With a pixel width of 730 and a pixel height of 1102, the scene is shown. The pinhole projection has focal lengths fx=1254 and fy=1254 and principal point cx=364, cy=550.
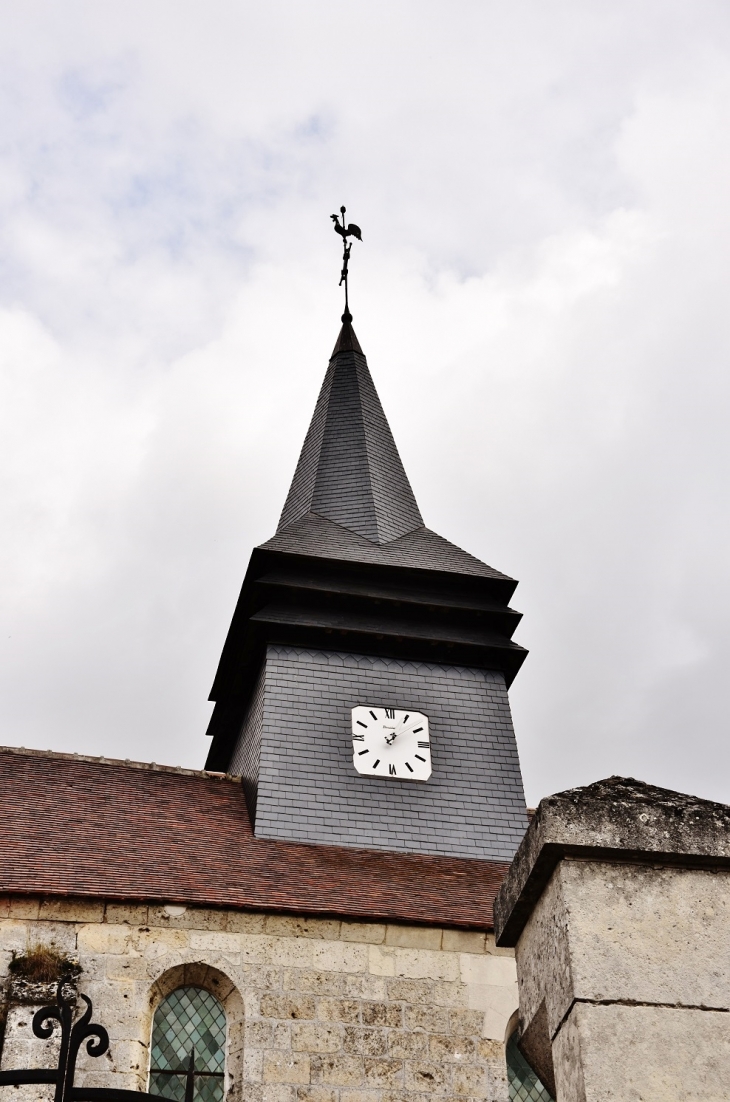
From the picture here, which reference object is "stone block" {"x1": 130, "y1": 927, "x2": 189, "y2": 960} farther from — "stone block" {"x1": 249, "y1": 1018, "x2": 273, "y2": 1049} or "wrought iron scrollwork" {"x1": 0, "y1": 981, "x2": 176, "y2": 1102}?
"wrought iron scrollwork" {"x1": 0, "y1": 981, "x2": 176, "y2": 1102}

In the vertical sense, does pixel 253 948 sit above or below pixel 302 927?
below

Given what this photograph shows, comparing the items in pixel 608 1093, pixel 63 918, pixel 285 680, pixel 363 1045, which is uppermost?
pixel 285 680

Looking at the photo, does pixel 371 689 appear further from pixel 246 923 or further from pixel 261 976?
pixel 261 976

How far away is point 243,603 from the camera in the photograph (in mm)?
16219

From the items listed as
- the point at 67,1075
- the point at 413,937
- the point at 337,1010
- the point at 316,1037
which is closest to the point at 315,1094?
the point at 316,1037

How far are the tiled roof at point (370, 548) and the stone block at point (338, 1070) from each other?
7.12m

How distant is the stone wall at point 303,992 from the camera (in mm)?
10281

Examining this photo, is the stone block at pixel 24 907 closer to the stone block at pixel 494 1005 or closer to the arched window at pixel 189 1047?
the arched window at pixel 189 1047

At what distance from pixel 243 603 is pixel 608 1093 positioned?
532 inches

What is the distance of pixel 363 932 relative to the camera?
11.2 m

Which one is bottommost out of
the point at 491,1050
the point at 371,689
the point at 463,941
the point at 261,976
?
the point at 491,1050

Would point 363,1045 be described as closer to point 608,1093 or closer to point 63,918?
point 63,918

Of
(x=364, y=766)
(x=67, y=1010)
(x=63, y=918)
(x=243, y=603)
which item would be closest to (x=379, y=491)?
(x=243, y=603)

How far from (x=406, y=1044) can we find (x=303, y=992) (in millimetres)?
971
